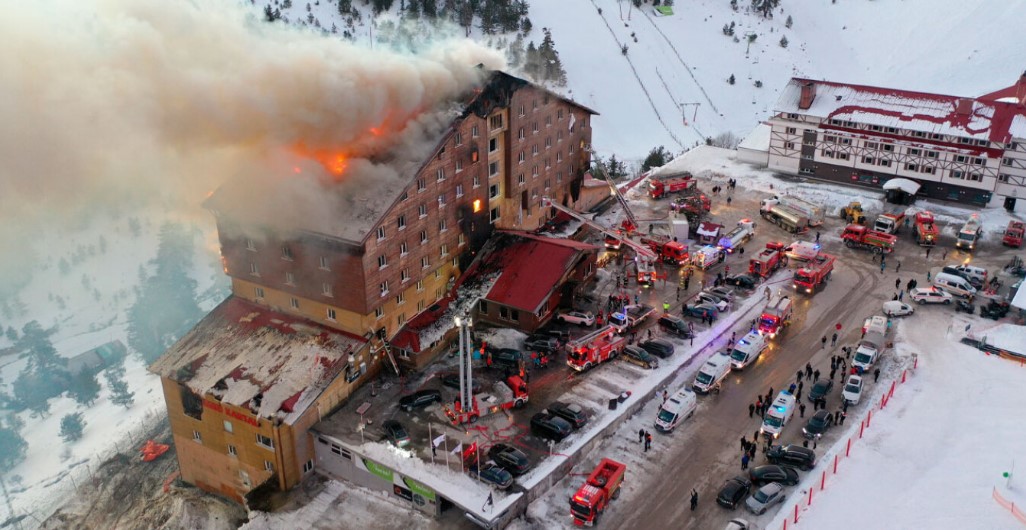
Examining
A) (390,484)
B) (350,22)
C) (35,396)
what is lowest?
(35,396)

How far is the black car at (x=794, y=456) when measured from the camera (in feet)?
142

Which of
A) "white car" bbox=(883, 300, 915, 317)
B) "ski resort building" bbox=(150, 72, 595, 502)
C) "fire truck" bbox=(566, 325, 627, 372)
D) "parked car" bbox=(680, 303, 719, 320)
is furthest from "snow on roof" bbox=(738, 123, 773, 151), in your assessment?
"fire truck" bbox=(566, 325, 627, 372)

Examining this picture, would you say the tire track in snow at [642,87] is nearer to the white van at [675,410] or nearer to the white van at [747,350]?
the white van at [747,350]

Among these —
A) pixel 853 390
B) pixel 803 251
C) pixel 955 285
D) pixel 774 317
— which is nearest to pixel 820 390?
pixel 853 390

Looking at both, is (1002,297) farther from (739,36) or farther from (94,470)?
(739,36)

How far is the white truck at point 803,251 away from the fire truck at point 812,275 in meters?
2.01

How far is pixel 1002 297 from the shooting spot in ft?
201

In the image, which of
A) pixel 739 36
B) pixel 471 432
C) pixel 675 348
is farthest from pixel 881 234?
pixel 739 36

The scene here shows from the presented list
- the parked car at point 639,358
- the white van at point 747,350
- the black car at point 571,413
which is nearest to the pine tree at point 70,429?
the black car at point 571,413

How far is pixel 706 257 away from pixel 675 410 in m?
21.8

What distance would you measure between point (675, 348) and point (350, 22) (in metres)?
103

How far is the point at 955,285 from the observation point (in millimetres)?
61375

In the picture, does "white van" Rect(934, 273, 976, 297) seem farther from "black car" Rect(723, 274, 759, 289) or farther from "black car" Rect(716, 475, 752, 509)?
"black car" Rect(716, 475, 752, 509)

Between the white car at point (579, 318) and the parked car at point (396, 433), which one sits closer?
the parked car at point (396, 433)
